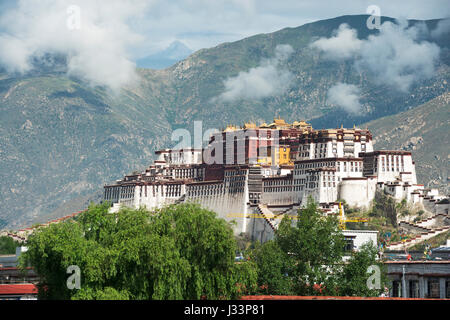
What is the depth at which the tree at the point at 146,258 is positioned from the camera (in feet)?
223

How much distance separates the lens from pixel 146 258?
225 feet

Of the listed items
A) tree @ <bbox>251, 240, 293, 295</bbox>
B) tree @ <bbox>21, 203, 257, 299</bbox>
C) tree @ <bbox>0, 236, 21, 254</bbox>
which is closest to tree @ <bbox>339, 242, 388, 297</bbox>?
tree @ <bbox>251, 240, 293, 295</bbox>

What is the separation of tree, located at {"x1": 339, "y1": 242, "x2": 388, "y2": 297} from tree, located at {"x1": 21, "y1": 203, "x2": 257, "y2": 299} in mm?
8336

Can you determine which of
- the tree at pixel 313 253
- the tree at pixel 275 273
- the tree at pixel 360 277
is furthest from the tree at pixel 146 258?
the tree at pixel 360 277

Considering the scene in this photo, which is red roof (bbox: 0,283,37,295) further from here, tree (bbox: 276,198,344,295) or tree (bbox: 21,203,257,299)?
tree (bbox: 276,198,344,295)

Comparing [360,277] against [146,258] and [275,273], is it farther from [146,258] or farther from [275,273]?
[146,258]

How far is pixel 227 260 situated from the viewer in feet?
241

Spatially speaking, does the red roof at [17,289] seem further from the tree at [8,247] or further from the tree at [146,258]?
the tree at [8,247]

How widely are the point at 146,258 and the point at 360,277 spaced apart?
22660 millimetres

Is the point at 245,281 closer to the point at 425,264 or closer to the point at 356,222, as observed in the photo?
the point at 425,264

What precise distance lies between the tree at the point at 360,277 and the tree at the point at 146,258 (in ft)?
27.3

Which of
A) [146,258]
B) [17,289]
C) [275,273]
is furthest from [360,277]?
[17,289]

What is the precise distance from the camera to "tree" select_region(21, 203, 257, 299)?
223 feet
